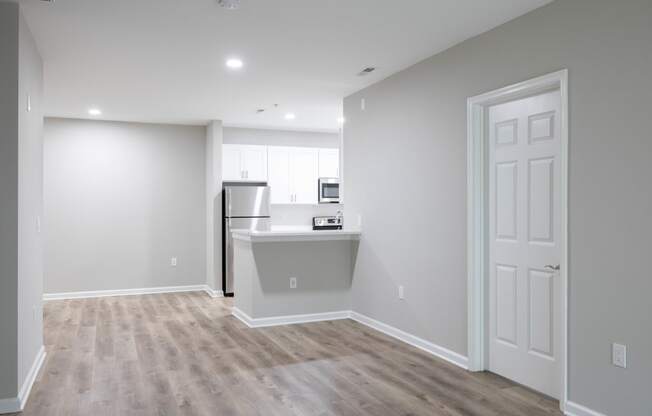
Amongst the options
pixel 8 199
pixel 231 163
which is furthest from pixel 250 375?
pixel 231 163

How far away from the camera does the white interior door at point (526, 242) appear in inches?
134

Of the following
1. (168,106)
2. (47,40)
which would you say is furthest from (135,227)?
(47,40)

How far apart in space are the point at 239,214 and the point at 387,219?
3.05 m

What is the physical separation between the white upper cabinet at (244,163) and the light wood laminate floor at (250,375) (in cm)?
276

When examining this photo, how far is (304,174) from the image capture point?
8.41 m

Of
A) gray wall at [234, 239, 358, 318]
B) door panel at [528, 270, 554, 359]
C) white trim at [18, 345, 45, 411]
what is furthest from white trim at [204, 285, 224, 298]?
door panel at [528, 270, 554, 359]

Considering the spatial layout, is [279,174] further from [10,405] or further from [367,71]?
[10,405]

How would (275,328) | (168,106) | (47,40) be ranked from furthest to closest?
(168,106) < (275,328) < (47,40)

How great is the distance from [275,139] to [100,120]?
8.49ft

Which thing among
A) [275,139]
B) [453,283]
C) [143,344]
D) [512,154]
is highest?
[275,139]

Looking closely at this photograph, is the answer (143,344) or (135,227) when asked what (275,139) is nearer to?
(135,227)

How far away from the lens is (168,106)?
6.49m

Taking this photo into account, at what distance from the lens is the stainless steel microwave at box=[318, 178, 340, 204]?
8.41 meters

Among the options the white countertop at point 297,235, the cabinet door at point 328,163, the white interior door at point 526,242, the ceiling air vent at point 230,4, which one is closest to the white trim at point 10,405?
the white countertop at point 297,235
